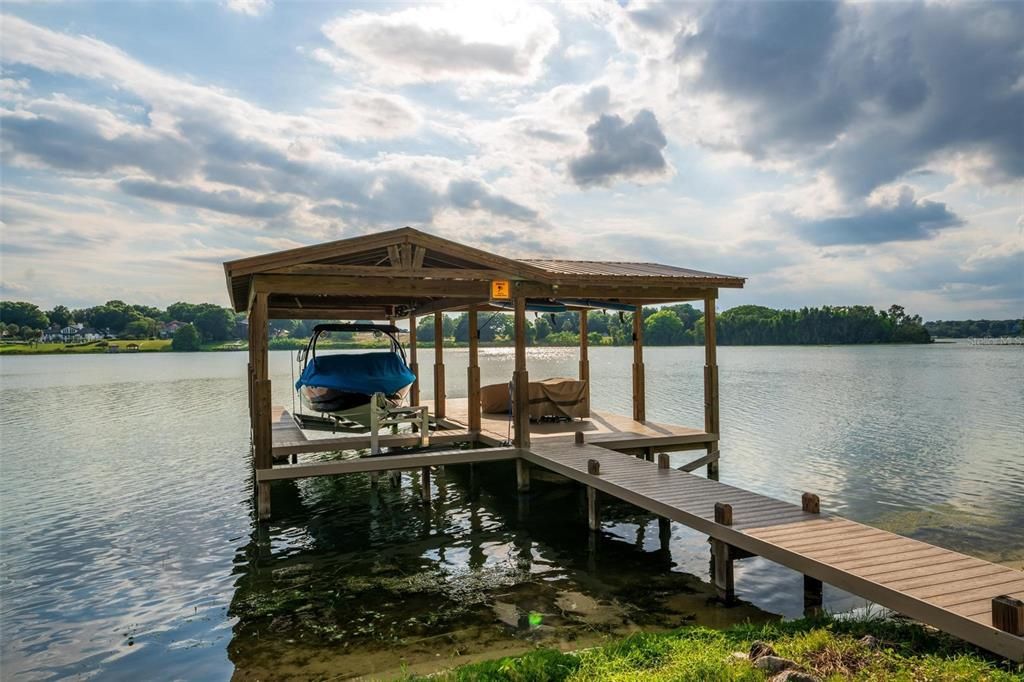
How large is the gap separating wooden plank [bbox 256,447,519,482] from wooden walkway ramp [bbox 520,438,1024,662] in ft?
8.08

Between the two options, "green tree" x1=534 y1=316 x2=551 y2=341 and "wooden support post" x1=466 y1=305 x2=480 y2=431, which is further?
"green tree" x1=534 y1=316 x2=551 y2=341

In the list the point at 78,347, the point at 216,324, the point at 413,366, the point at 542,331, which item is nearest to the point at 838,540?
the point at 413,366

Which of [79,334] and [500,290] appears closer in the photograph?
[500,290]

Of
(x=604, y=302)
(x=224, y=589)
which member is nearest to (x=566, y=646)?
(x=224, y=589)

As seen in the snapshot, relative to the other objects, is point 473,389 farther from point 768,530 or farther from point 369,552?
point 768,530

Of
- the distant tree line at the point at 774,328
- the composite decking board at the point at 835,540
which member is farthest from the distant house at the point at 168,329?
the composite decking board at the point at 835,540

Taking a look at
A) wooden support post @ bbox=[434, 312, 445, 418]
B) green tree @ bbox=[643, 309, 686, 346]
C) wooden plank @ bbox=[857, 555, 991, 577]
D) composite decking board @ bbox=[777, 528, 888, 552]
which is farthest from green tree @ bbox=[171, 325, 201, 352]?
wooden plank @ bbox=[857, 555, 991, 577]

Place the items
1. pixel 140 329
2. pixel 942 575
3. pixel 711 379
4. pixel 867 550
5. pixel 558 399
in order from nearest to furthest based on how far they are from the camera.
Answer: pixel 942 575
pixel 867 550
pixel 711 379
pixel 558 399
pixel 140 329

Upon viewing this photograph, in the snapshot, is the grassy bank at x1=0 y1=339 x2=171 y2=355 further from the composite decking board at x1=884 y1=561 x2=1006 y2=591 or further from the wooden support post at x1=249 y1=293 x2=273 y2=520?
the composite decking board at x1=884 y1=561 x2=1006 y2=591

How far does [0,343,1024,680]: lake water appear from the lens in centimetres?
646

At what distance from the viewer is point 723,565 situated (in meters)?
7.16

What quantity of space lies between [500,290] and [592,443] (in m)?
3.35

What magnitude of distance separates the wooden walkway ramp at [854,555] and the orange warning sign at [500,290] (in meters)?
3.61

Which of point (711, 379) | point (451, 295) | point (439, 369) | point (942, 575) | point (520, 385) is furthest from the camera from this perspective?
point (439, 369)
